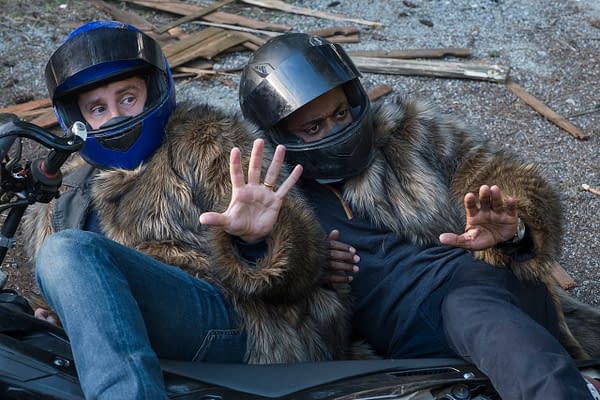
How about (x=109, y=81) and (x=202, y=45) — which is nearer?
(x=109, y=81)

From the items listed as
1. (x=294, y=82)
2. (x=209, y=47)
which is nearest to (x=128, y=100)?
(x=294, y=82)

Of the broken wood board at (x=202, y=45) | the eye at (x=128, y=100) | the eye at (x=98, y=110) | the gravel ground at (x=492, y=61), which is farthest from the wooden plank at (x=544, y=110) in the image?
the eye at (x=98, y=110)

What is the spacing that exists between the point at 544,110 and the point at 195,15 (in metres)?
2.90

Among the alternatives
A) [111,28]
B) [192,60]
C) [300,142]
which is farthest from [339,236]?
[192,60]

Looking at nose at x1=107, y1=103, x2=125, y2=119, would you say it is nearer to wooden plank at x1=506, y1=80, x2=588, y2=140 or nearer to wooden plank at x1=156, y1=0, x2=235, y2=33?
wooden plank at x1=506, y1=80, x2=588, y2=140

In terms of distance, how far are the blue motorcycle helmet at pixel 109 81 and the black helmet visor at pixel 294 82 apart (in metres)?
0.36

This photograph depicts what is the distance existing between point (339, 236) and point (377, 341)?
0.42 meters

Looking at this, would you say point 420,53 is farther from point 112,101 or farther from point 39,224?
point 39,224

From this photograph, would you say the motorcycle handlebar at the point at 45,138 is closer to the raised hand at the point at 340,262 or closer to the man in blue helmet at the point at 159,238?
the man in blue helmet at the point at 159,238

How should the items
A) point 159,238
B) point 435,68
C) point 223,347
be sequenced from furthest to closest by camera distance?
point 435,68 < point 159,238 < point 223,347

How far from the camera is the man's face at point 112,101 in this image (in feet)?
10.1

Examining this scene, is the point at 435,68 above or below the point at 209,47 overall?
below

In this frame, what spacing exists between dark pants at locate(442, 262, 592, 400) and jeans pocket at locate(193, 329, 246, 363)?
2.34 ft

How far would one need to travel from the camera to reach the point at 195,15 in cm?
650
